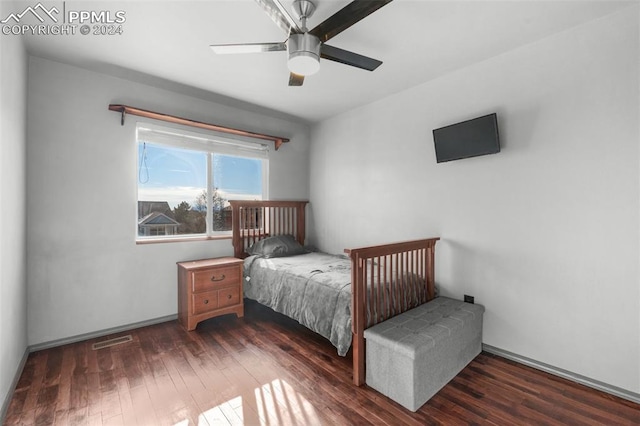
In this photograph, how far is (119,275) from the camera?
9.46 feet

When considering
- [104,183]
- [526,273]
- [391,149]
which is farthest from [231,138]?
[526,273]

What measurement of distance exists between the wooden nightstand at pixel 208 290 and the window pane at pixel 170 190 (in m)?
0.49

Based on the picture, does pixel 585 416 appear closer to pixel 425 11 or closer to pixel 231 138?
pixel 425 11

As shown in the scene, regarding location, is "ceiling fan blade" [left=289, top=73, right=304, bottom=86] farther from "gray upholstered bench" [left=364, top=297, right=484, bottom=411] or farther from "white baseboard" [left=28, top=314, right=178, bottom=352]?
"white baseboard" [left=28, top=314, right=178, bottom=352]

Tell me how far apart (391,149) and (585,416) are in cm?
264

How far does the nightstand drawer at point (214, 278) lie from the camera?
2.96m

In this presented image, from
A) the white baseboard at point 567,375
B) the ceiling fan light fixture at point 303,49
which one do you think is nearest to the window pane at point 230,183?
the ceiling fan light fixture at point 303,49

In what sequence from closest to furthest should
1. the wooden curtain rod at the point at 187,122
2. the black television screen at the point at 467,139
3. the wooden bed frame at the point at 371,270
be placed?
the wooden bed frame at the point at 371,270 → the black television screen at the point at 467,139 → the wooden curtain rod at the point at 187,122

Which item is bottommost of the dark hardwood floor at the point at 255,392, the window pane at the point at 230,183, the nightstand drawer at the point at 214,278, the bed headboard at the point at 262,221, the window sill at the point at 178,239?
the dark hardwood floor at the point at 255,392

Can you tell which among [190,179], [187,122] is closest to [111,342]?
[190,179]

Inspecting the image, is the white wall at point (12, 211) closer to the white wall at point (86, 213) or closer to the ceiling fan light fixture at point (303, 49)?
the white wall at point (86, 213)

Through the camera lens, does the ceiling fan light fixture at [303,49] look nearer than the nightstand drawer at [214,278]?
Yes

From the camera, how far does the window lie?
314 cm

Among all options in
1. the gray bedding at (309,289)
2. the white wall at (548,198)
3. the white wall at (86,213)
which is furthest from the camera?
the white wall at (86,213)
